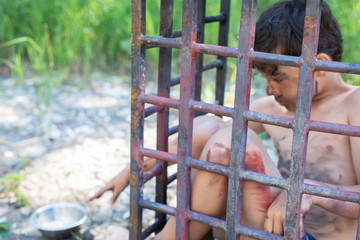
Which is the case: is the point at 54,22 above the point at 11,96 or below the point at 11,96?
above

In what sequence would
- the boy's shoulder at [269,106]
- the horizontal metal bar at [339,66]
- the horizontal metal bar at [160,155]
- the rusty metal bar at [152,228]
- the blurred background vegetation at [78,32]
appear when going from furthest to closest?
the blurred background vegetation at [78,32], the boy's shoulder at [269,106], the rusty metal bar at [152,228], the horizontal metal bar at [160,155], the horizontal metal bar at [339,66]

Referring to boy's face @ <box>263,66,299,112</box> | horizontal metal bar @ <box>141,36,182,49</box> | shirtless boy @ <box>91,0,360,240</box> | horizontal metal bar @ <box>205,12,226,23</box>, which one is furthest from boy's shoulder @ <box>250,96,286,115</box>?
horizontal metal bar @ <box>141,36,182,49</box>

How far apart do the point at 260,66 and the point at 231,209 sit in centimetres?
57

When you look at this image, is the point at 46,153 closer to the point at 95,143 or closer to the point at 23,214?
the point at 95,143

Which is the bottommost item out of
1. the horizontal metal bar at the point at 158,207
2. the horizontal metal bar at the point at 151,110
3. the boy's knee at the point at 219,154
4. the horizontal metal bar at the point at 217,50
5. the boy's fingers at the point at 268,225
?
the horizontal metal bar at the point at 158,207

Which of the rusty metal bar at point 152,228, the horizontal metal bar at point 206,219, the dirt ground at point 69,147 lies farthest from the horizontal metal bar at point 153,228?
the dirt ground at point 69,147

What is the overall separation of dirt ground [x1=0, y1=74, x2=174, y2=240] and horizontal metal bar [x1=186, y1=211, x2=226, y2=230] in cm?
75

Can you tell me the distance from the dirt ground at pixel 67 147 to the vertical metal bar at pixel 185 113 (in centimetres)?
73

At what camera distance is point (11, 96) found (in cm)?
353

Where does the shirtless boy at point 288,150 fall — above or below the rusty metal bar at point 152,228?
above

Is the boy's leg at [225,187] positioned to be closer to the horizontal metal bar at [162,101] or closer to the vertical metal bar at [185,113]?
the vertical metal bar at [185,113]

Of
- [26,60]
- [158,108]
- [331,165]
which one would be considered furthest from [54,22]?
[331,165]

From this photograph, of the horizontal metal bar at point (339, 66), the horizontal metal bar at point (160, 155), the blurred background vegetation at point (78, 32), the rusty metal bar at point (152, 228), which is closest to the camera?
the horizontal metal bar at point (339, 66)

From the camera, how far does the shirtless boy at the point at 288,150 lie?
136 cm
